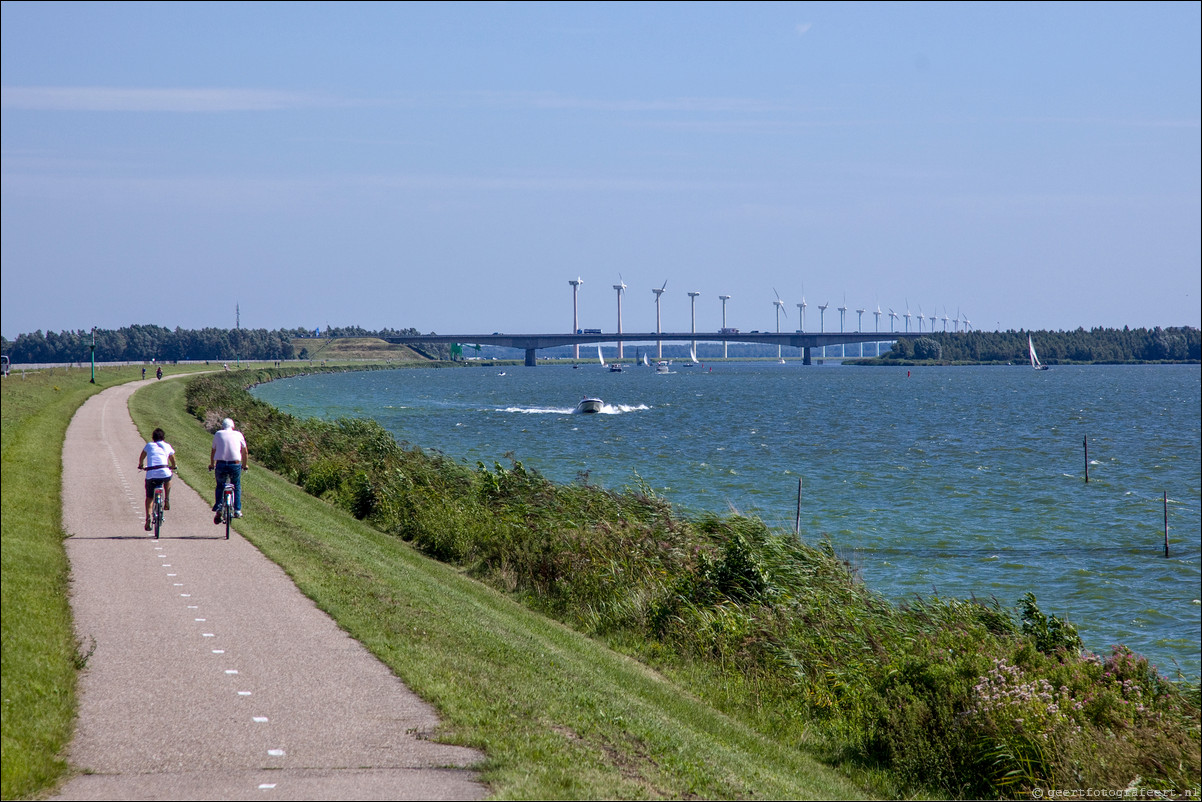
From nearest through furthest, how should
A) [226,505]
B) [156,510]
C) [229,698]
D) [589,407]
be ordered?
[229,698]
[156,510]
[226,505]
[589,407]

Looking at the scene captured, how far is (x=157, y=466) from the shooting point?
20016mm

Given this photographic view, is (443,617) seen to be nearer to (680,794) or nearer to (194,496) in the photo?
(680,794)

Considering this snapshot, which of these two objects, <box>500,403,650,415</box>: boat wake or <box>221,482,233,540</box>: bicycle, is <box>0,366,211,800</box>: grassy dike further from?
<box>500,403,650,415</box>: boat wake

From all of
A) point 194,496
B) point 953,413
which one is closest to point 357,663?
point 194,496

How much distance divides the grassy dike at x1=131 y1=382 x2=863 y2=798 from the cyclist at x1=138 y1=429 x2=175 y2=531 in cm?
175

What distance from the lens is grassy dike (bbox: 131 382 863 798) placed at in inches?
374

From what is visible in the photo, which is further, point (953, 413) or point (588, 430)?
point (953, 413)

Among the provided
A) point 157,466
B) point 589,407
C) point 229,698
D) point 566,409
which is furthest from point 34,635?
point 566,409

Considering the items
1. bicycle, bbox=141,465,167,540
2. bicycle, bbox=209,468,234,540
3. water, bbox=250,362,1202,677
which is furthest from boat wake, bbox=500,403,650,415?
bicycle, bbox=141,465,167,540

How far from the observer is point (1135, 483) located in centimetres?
5194

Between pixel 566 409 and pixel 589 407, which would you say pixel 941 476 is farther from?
pixel 566 409

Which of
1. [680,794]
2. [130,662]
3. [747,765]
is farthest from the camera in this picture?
[130,662]

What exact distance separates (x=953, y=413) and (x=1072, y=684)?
312 feet

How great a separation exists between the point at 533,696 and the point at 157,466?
11.5 meters
